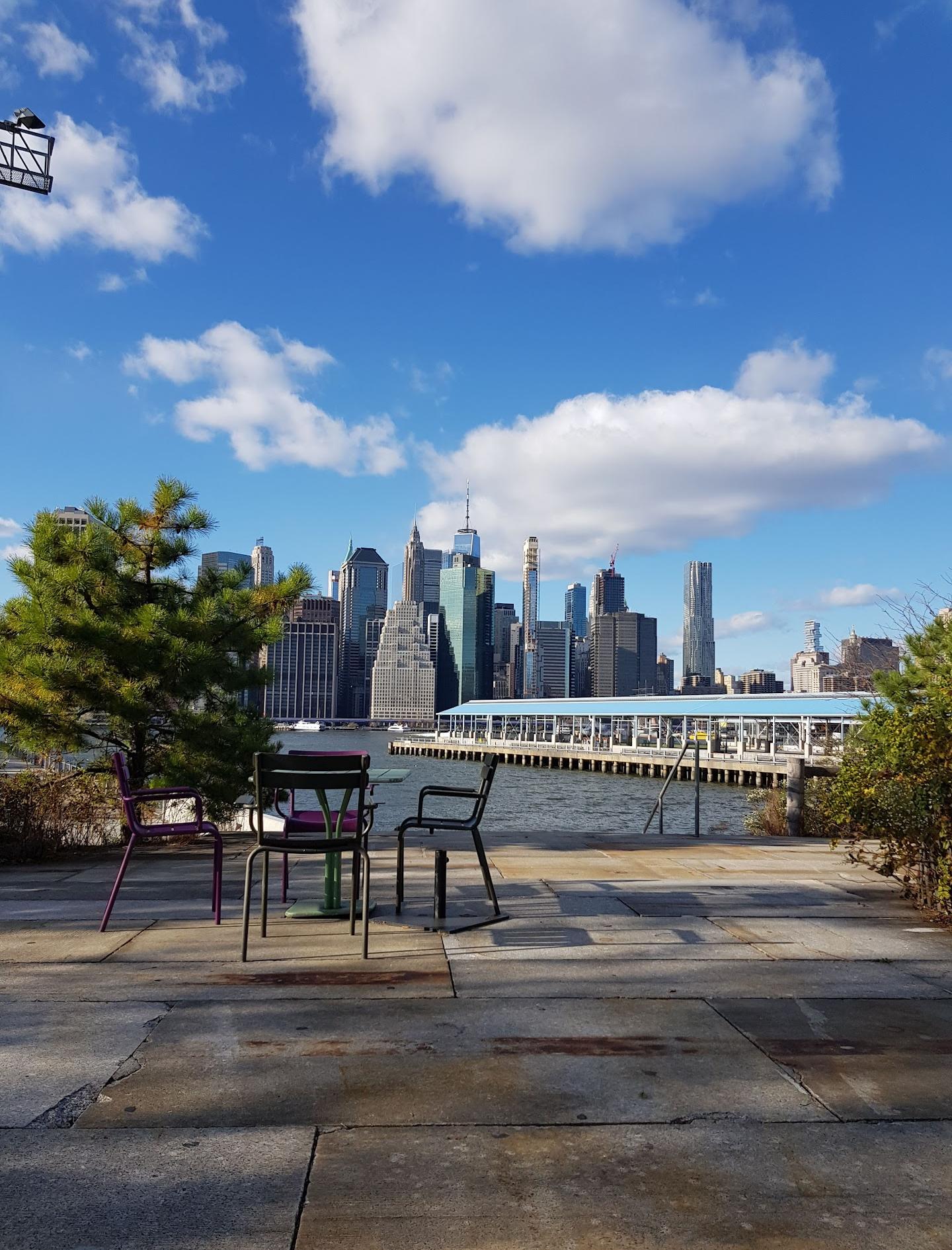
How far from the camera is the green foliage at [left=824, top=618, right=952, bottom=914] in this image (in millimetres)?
6043

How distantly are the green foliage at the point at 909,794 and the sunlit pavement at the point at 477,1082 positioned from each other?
67cm

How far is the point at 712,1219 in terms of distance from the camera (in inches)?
93.4

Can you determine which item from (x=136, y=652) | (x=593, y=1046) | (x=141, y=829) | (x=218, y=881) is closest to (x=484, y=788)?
(x=218, y=881)

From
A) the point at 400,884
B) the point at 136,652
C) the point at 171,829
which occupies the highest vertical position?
the point at 136,652

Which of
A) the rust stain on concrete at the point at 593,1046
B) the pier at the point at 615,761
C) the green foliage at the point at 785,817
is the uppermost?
the rust stain on concrete at the point at 593,1046

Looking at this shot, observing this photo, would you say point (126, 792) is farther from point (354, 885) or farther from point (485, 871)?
point (485, 871)

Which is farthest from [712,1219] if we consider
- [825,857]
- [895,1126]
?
[825,857]

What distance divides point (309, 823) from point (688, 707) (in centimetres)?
7801

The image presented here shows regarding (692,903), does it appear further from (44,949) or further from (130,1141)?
(130,1141)

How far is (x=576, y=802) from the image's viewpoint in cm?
4350

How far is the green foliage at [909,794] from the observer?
19.8 ft

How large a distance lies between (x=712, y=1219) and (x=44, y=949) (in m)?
3.97

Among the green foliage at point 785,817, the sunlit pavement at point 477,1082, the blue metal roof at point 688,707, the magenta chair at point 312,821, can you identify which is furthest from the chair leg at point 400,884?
the blue metal roof at point 688,707

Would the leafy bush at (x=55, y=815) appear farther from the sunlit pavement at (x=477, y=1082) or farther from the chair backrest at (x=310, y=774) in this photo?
the chair backrest at (x=310, y=774)
